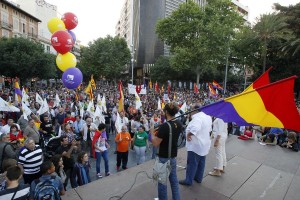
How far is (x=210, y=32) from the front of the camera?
29.4 m

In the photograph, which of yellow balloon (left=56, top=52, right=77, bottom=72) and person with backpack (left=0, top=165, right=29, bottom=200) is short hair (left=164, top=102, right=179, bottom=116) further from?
yellow balloon (left=56, top=52, right=77, bottom=72)

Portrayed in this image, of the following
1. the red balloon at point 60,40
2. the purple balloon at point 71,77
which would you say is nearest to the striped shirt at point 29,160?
the purple balloon at point 71,77

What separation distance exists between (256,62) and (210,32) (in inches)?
378

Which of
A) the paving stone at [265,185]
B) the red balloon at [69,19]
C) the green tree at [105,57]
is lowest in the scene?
the paving stone at [265,185]

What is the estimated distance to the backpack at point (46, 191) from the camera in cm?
324

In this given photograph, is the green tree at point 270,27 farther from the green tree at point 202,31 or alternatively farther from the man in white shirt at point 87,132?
the man in white shirt at point 87,132

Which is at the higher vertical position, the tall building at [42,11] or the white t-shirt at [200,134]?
the tall building at [42,11]

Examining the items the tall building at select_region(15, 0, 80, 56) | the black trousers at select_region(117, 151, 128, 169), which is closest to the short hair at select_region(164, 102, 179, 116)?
the black trousers at select_region(117, 151, 128, 169)

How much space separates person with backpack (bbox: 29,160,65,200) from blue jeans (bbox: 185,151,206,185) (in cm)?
234

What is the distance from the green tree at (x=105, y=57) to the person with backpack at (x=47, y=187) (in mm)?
42145

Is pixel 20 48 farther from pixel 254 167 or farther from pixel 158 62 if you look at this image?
pixel 254 167

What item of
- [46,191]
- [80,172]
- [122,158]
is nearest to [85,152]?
[80,172]

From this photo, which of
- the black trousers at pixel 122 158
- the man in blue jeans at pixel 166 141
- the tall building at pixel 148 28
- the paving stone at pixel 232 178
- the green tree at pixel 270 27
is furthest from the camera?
the tall building at pixel 148 28

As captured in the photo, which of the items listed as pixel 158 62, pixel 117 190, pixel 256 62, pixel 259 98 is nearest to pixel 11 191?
pixel 117 190
